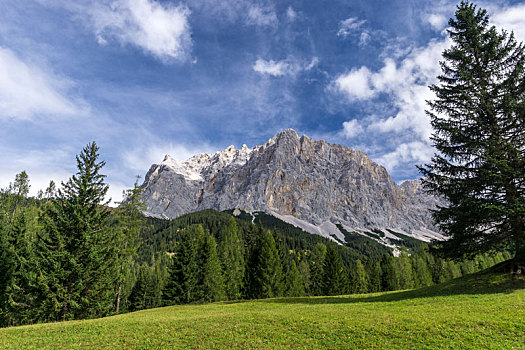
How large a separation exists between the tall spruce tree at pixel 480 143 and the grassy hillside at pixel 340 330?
3.96m

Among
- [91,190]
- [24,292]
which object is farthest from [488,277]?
[24,292]

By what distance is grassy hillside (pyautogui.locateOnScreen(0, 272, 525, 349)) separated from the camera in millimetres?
10453

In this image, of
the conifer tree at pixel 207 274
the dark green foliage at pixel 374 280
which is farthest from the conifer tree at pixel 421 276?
the conifer tree at pixel 207 274

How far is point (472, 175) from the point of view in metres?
20.6

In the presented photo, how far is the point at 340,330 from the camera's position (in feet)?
39.5

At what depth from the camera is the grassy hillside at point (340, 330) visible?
1045cm

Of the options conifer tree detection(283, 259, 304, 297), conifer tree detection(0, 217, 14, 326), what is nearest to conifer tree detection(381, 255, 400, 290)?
conifer tree detection(283, 259, 304, 297)

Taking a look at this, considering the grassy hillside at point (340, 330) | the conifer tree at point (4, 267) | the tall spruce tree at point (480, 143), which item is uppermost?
the tall spruce tree at point (480, 143)

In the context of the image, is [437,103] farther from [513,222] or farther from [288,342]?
[288,342]

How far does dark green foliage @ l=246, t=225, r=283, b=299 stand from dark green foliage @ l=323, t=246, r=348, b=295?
A: 1186 cm

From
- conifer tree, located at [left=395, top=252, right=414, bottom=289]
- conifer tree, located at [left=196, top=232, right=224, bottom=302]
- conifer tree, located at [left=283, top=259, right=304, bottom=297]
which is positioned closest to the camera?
conifer tree, located at [left=196, top=232, right=224, bottom=302]

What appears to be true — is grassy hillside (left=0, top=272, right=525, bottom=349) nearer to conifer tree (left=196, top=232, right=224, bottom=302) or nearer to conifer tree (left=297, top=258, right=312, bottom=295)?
conifer tree (left=196, top=232, right=224, bottom=302)

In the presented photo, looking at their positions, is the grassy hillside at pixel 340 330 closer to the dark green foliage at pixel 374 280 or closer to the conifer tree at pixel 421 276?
the dark green foliage at pixel 374 280

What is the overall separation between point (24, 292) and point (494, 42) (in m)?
42.0
